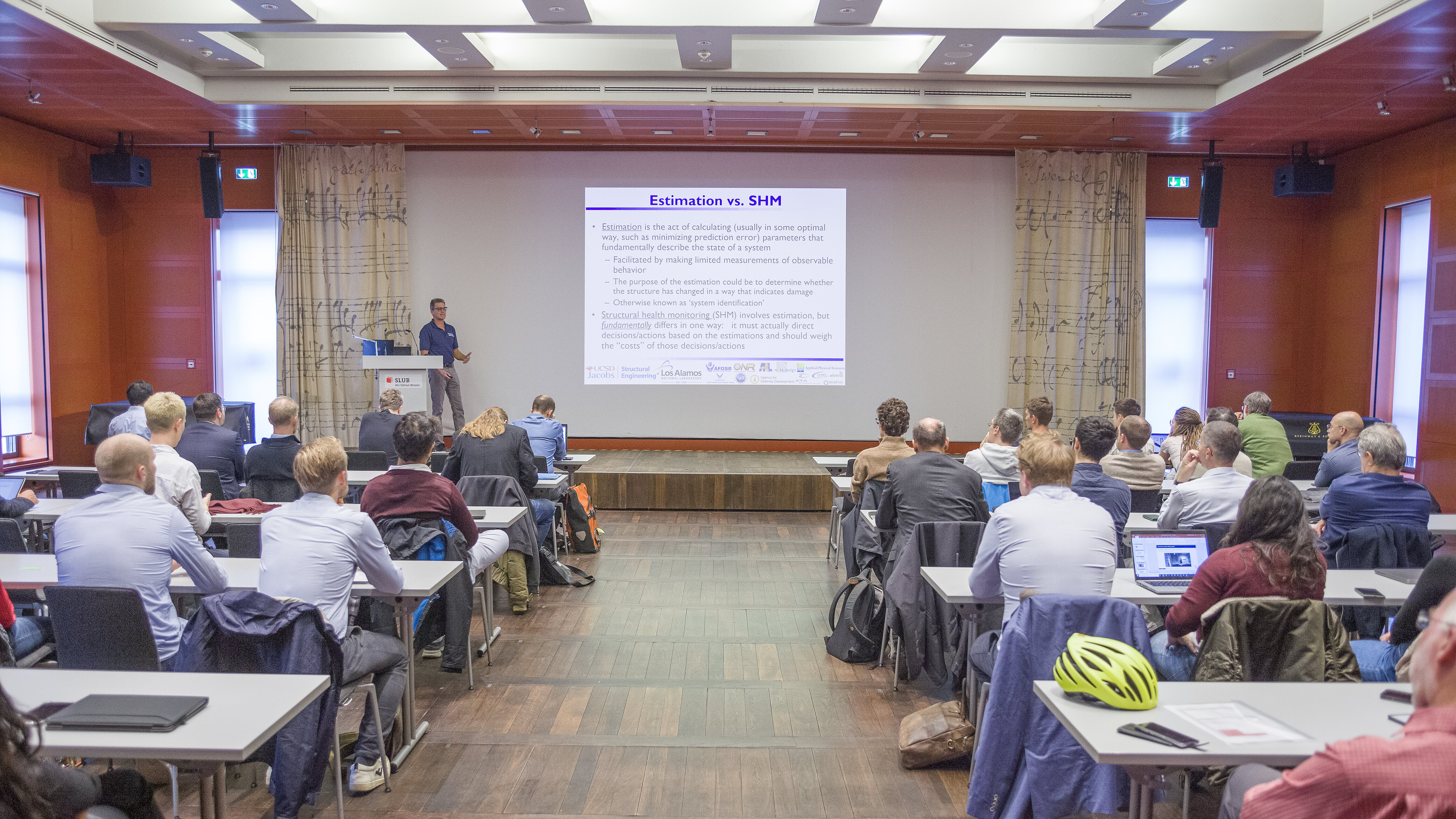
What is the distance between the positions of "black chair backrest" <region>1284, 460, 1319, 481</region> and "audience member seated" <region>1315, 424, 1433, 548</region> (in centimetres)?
193

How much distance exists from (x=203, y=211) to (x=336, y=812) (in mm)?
8080

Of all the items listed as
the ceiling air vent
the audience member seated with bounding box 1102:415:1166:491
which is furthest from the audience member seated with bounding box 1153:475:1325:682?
the ceiling air vent

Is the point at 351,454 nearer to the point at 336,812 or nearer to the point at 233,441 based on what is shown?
the point at 233,441

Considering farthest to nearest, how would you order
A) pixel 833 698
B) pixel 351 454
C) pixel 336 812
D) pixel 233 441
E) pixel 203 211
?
pixel 203 211, pixel 351 454, pixel 233 441, pixel 833 698, pixel 336 812

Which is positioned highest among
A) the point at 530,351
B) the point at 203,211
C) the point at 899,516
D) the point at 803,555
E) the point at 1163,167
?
the point at 1163,167

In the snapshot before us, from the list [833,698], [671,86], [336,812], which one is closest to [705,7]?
[671,86]

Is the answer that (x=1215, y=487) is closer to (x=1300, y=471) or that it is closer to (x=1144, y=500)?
(x=1144, y=500)

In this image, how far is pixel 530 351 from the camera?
9750mm

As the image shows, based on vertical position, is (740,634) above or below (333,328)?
below

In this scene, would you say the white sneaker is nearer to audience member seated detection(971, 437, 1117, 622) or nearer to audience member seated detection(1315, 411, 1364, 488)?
audience member seated detection(971, 437, 1117, 622)

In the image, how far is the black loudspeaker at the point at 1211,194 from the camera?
28.7 ft

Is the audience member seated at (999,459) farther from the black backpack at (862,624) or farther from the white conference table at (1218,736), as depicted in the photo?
the white conference table at (1218,736)

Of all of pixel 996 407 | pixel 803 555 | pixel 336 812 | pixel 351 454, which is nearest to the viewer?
pixel 336 812

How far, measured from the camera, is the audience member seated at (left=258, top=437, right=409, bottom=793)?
9.07ft
